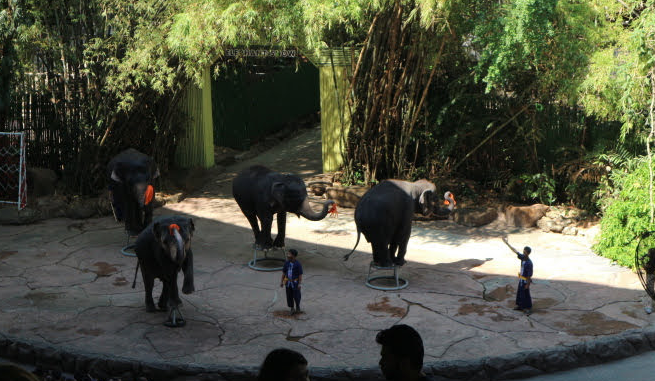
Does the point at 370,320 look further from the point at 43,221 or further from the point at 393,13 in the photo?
the point at 43,221

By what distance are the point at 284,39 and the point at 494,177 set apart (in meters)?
4.57

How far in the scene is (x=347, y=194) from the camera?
12.6 meters

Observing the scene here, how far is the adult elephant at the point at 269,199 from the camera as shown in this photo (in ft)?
29.2

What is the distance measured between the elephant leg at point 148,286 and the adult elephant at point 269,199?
1939 mm

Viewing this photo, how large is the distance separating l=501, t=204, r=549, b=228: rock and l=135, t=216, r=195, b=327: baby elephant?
5.97 meters

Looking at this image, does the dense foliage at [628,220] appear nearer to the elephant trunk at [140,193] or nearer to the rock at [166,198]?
the elephant trunk at [140,193]

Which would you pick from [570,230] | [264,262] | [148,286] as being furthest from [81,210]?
[570,230]

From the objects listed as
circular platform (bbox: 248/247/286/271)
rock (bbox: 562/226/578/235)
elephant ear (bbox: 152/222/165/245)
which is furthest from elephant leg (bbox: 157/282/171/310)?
rock (bbox: 562/226/578/235)

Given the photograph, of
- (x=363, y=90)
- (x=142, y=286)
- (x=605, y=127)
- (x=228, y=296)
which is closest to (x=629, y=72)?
(x=605, y=127)

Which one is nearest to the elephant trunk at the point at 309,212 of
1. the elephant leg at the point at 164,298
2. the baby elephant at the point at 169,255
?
the baby elephant at the point at 169,255

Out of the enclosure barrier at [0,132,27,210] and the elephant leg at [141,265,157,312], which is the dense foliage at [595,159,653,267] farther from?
the enclosure barrier at [0,132,27,210]

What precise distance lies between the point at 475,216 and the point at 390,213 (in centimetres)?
351

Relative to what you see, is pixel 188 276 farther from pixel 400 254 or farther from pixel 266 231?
pixel 400 254

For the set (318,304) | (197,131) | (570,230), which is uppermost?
(197,131)
